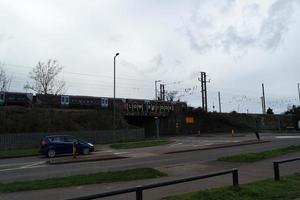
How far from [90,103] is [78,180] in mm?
48883

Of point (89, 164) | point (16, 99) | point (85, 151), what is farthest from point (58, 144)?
point (16, 99)

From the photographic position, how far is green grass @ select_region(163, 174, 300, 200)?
926cm

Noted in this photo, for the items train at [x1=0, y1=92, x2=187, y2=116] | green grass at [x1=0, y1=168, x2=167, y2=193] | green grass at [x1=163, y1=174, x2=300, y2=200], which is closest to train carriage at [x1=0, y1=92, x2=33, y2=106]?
train at [x1=0, y1=92, x2=187, y2=116]

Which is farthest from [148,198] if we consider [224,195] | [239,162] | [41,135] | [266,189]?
[41,135]

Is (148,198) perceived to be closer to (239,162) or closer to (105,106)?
(239,162)

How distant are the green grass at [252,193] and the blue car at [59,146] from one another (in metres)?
20.8

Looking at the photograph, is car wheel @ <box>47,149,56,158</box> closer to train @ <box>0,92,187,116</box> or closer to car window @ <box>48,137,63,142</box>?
car window @ <box>48,137,63,142</box>

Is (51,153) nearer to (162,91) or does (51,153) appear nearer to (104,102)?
(104,102)

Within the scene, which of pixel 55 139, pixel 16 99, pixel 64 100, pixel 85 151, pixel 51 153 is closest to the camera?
pixel 51 153

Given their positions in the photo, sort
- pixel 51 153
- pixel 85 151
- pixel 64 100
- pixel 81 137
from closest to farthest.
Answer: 1. pixel 51 153
2. pixel 85 151
3. pixel 81 137
4. pixel 64 100

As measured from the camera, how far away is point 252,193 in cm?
975

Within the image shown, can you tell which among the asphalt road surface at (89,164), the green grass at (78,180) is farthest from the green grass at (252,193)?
the asphalt road surface at (89,164)

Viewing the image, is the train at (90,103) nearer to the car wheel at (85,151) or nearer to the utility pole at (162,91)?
the utility pole at (162,91)

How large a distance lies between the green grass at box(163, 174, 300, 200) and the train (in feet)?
155
